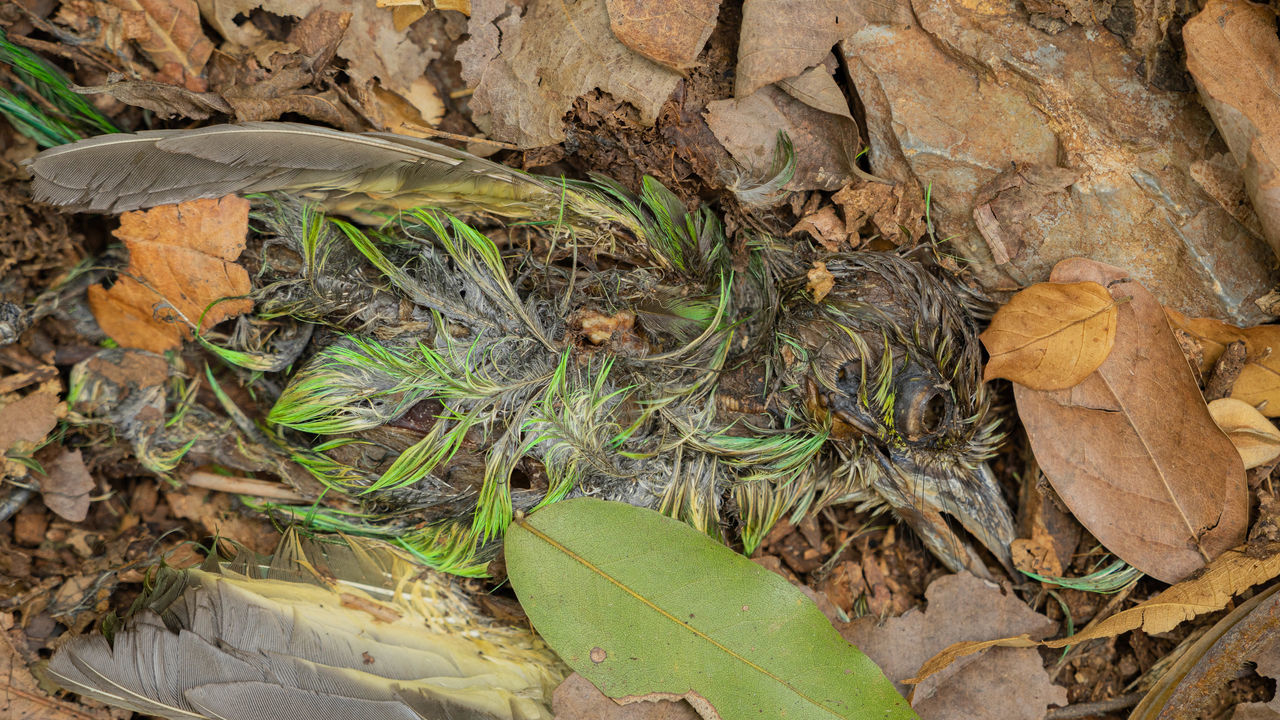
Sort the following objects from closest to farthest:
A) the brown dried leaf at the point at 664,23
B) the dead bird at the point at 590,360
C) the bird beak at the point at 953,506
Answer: the brown dried leaf at the point at 664,23, the dead bird at the point at 590,360, the bird beak at the point at 953,506

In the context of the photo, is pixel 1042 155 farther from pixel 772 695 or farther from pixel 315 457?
pixel 315 457

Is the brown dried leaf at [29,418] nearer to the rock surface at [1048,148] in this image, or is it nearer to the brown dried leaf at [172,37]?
the brown dried leaf at [172,37]

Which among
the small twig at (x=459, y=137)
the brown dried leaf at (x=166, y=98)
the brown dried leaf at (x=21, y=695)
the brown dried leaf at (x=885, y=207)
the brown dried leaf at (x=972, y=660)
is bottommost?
the brown dried leaf at (x=21, y=695)

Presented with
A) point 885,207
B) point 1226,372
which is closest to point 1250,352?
point 1226,372

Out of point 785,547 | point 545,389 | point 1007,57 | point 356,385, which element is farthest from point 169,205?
point 1007,57

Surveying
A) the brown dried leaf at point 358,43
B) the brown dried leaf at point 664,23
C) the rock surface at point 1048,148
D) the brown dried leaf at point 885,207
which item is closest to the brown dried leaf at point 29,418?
the brown dried leaf at point 358,43

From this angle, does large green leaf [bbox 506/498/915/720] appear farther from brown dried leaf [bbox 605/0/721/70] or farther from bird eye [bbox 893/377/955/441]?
brown dried leaf [bbox 605/0/721/70]

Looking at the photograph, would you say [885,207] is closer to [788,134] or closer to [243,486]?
[788,134]
